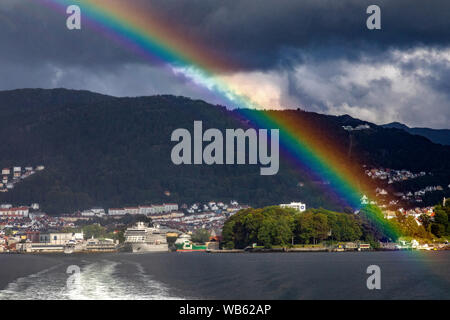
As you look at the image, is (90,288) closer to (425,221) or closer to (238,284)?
(238,284)

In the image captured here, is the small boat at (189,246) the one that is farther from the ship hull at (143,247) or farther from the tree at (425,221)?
the tree at (425,221)

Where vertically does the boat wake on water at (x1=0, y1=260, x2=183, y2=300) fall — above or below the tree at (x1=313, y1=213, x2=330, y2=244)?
below

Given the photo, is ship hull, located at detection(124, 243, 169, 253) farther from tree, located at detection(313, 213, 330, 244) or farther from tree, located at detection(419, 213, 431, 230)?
tree, located at detection(419, 213, 431, 230)

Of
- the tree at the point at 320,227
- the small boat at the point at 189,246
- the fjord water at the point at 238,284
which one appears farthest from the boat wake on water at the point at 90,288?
the small boat at the point at 189,246

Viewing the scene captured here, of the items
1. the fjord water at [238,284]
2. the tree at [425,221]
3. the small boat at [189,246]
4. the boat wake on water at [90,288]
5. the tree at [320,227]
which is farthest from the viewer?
the small boat at [189,246]

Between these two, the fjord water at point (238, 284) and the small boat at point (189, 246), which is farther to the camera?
the small boat at point (189, 246)

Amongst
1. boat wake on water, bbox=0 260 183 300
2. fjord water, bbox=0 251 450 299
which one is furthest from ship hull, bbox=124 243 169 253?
boat wake on water, bbox=0 260 183 300

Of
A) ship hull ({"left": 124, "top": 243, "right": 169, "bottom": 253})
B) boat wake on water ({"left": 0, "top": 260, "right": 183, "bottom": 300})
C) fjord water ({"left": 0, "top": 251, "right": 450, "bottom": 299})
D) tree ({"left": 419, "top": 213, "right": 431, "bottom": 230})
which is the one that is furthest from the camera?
ship hull ({"left": 124, "top": 243, "right": 169, "bottom": 253})

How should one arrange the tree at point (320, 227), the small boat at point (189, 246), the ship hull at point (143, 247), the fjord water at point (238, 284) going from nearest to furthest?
the fjord water at point (238, 284) → the tree at point (320, 227) → the small boat at point (189, 246) → the ship hull at point (143, 247)
